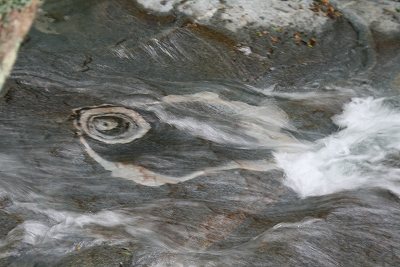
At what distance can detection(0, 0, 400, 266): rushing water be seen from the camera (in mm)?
5562

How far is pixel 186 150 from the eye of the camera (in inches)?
Answer: 261

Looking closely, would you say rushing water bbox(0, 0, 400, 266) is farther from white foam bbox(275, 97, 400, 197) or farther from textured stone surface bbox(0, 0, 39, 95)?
textured stone surface bbox(0, 0, 39, 95)

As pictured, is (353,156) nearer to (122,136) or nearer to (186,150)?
(186,150)

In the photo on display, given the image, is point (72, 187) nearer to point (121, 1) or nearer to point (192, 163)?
point (192, 163)

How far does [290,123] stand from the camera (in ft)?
23.3

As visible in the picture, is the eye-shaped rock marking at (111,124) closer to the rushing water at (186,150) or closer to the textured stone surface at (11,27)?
the rushing water at (186,150)

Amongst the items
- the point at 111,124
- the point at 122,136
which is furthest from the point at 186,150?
the point at 111,124

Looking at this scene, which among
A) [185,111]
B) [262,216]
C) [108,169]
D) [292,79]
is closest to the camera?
[262,216]

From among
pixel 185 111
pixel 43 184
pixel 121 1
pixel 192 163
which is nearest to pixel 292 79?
pixel 185 111

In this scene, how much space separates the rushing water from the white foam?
2cm

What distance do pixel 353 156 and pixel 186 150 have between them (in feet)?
5.92

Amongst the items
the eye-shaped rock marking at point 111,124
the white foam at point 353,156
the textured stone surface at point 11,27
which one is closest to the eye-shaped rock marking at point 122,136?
the eye-shaped rock marking at point 111,124

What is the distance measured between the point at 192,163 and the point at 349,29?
3.35 m

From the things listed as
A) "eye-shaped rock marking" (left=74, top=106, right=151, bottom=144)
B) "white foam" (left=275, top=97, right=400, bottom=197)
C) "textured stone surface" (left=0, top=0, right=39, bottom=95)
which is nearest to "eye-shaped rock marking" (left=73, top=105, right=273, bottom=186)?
"eye-shaped rock marking" (left=74, top=106, right=151, bottom=144)
